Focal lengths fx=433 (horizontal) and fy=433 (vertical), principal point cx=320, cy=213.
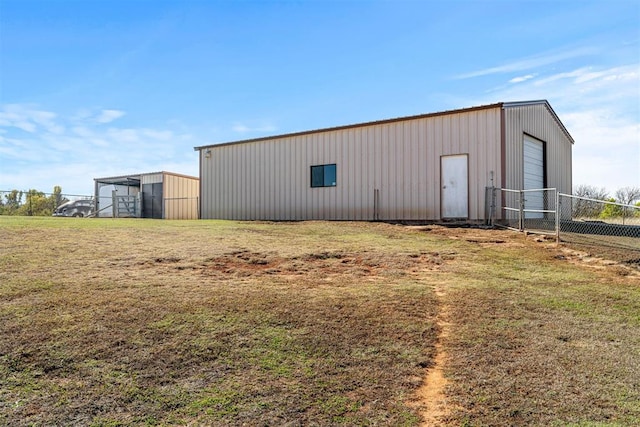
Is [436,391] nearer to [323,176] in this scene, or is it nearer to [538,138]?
[323,176]

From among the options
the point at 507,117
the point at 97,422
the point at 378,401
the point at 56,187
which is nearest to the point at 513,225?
the point at 507,117

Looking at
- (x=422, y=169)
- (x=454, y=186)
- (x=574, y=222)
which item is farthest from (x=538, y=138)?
(x=422, y=169)

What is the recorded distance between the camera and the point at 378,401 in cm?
279

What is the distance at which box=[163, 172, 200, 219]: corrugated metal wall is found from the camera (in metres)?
22.5

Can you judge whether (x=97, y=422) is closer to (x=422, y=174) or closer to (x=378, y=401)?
(x=378, y=401)

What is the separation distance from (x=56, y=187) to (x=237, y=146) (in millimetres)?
26082

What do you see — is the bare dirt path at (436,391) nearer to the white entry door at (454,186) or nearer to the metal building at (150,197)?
the white entry door at (454,186)

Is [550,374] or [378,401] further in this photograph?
[550,374]

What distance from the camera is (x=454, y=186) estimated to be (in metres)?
12.9

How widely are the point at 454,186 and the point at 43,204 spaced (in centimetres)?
2074

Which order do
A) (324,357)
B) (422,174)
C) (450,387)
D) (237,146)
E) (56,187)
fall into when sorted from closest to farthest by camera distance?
(450,387), (324,357), (422,174), (237,146), (56,187)

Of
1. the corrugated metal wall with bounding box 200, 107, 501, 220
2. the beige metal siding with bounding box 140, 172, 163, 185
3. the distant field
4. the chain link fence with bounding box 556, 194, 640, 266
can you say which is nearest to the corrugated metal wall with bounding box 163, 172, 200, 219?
the beige metal siding with bounding box 140, 172, 163, 185

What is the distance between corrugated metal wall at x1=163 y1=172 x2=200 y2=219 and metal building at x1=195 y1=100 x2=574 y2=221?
482 cm

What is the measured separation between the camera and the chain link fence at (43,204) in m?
21.5
